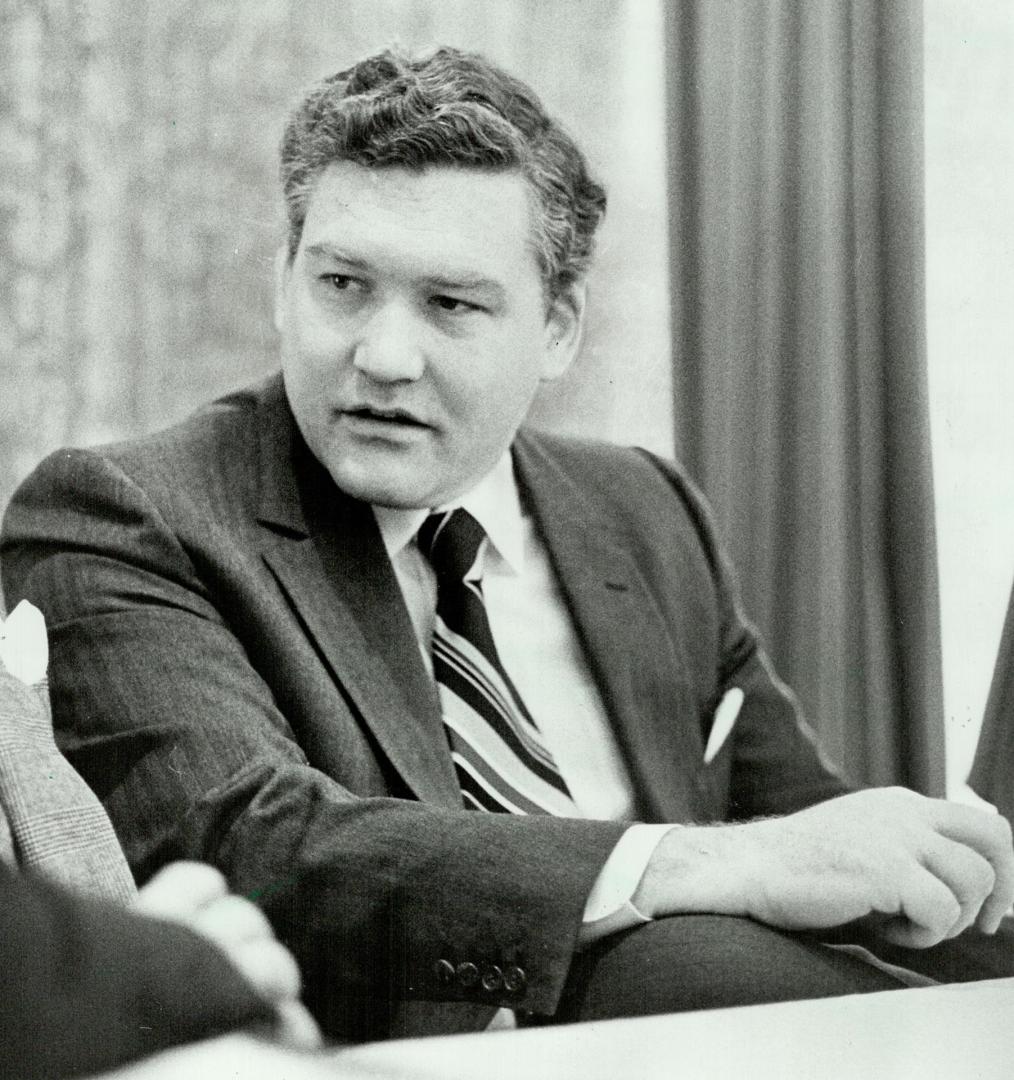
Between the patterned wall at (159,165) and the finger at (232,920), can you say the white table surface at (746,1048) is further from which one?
the patterned wall at (159,165)

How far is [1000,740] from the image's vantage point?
1611 mm

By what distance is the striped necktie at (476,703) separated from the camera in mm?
1408

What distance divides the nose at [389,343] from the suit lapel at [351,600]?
0.31ft

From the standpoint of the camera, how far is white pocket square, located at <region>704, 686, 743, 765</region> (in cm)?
156

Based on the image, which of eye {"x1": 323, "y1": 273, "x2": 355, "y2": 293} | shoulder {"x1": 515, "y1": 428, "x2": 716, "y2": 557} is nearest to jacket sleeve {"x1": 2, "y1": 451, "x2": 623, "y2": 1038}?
eye {"x1": 323, "y1": 273, "x2": 355, "y2": 293}

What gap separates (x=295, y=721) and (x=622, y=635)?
34 cm

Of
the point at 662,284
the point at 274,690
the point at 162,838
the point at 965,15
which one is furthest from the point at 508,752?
the point at 965,15

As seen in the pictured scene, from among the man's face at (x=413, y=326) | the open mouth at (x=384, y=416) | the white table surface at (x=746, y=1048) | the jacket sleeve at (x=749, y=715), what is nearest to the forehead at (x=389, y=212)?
the man's face at (x=413, y=326)

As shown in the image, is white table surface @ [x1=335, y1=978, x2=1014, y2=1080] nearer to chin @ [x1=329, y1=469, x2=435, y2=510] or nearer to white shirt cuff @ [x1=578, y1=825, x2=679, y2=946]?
white shirt cuff @ [x1=578, y1=825, x2=679, y2=946]

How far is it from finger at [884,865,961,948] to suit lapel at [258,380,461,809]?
0.41 m

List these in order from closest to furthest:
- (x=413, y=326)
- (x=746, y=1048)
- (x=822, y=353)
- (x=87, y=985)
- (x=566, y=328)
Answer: (x=87, y=985), (x=746, y=1048), (x=413, y=326), (x=566, y=328), (x=822, y=353)

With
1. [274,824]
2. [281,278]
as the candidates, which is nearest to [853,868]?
[274,824]

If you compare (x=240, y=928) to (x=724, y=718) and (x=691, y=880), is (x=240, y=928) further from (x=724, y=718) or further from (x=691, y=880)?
(x=724, y=718)

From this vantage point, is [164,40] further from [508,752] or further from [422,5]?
[508,752]
